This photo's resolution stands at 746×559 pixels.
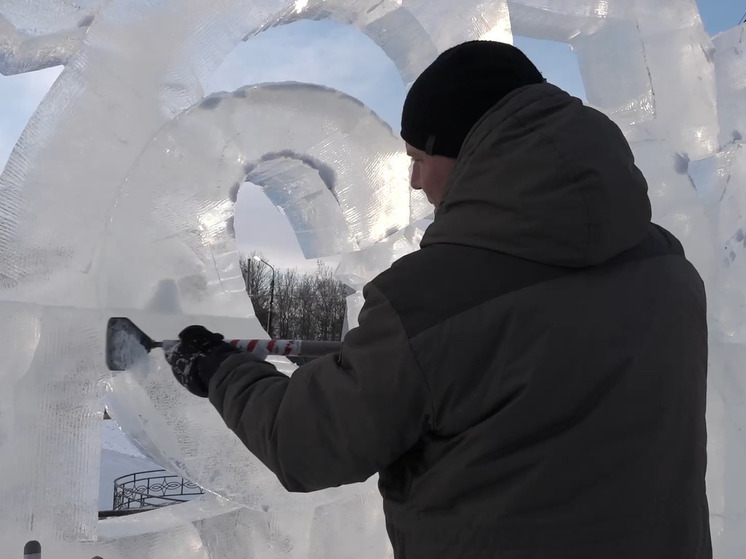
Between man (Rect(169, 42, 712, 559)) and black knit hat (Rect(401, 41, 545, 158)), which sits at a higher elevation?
black knit hat (Rect(401, 41, 545, 158))

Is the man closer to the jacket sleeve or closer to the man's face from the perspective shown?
the jacket sleeve

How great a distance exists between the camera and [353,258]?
9.11 feet

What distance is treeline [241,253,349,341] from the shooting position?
26828mm

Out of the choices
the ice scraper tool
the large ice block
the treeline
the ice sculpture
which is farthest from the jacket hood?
the treeline

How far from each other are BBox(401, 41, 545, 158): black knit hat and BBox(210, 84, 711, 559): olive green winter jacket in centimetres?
7

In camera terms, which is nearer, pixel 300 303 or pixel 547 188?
pixel 547 188

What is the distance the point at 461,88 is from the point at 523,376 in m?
0.45

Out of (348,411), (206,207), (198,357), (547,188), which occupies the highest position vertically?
(206,207)

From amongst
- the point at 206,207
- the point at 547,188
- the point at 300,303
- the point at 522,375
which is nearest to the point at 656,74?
the point at 206,207

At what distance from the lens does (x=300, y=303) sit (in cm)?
2902

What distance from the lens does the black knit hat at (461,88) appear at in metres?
Answer: 1.13

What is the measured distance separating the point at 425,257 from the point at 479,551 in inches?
15.7

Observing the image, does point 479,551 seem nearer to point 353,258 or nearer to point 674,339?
point 674,339

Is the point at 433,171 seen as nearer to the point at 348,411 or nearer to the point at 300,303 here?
the point at 348,411
